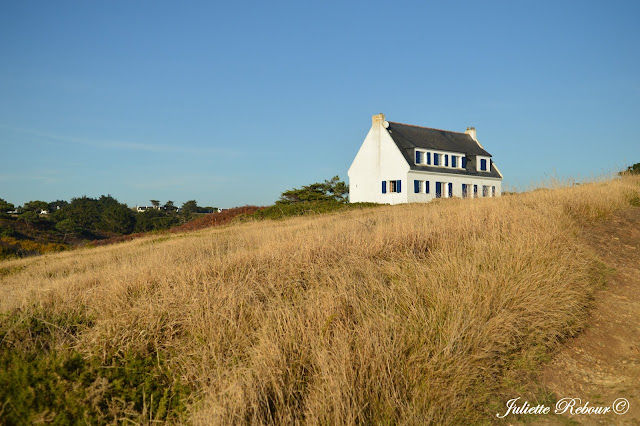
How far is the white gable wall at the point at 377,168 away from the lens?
34.1 metres

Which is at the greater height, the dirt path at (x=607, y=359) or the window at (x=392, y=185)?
the window at (x=392, y=185)

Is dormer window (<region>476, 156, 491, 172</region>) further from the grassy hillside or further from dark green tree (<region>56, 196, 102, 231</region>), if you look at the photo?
dark green tree (<region>56, 196, 102, 231</region>)

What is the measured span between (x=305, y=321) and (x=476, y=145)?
129ft

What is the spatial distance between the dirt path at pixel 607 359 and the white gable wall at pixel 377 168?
26.4 metres

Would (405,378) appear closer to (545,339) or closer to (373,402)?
(373,402)

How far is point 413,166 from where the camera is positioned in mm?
33969

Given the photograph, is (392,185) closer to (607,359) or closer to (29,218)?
(607,359)

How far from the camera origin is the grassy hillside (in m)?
4.18

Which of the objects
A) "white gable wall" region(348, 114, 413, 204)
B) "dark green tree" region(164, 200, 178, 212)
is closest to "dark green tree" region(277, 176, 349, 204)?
"white gable wall" region(348, 114, 413, 204)

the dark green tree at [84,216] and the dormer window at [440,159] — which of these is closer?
the dormer window at [440,159]

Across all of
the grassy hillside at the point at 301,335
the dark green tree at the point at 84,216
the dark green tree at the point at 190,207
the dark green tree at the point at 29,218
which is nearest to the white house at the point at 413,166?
the grassy hillside at the point at 301,335

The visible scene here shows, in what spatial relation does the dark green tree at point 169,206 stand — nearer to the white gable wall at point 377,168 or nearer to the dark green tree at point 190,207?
the dark green tree at point 190,207

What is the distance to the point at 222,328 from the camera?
16.9ft

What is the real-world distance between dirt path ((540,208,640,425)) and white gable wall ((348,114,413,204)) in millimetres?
26415
